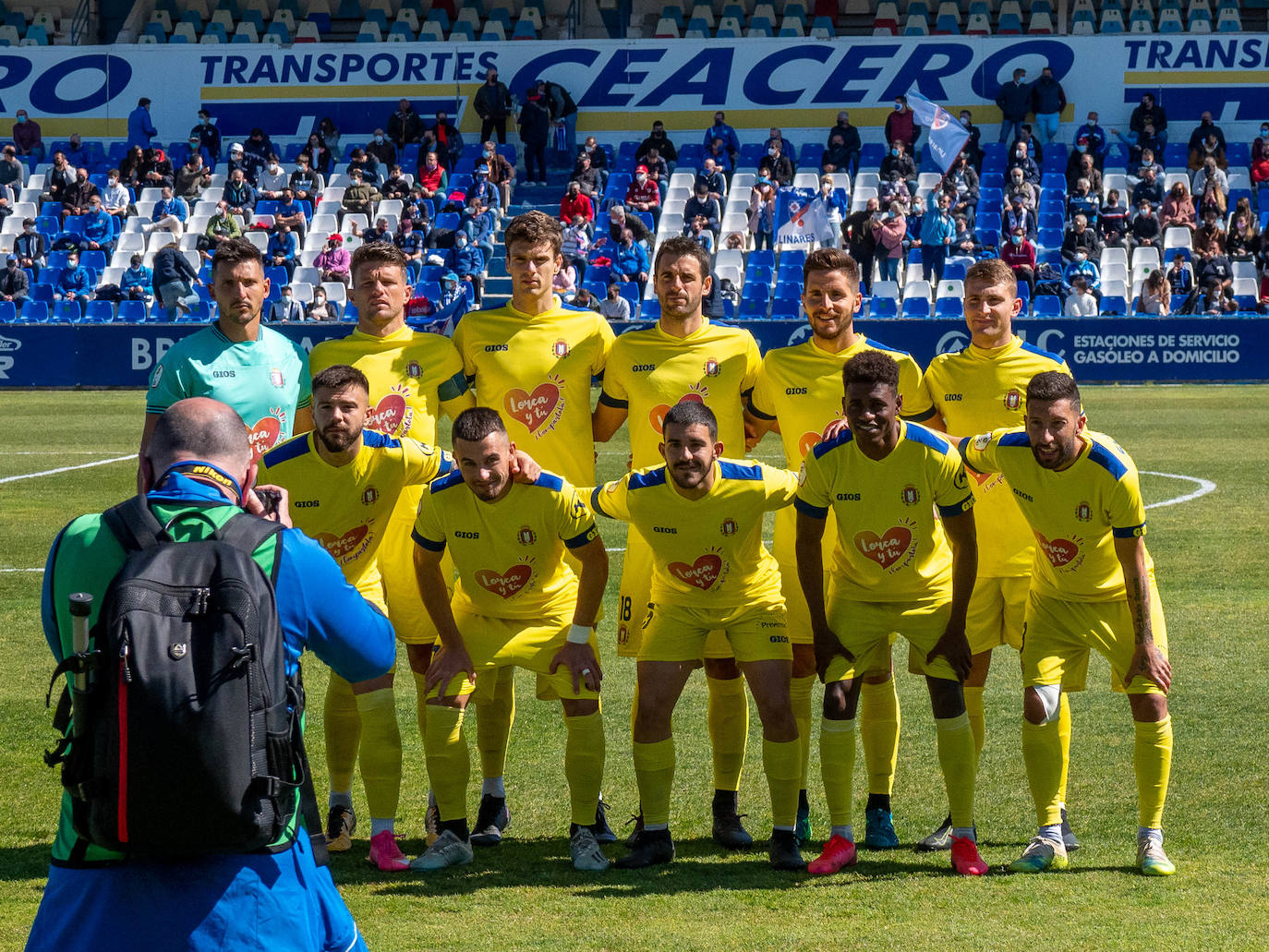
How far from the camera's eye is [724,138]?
106ft

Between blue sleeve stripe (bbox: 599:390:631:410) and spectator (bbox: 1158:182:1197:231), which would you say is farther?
spectator (bbox: 1158:182:1197:231)

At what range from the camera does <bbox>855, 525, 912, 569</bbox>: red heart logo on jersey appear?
562cm

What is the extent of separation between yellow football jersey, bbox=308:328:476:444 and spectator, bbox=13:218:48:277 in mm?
26828

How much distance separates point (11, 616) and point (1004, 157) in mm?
26902

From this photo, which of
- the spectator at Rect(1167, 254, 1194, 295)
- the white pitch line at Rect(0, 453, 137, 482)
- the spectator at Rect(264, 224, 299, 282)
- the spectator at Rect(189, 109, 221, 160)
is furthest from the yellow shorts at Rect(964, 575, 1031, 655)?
the spectator at Rect(189, 109, 221, 160)

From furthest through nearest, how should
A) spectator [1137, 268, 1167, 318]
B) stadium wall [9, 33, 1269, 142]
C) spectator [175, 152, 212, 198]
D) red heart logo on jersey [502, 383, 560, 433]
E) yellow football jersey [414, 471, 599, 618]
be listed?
1. stadium wall [9, 33, 1269, 142]
2. spectator [175, 152, 212, 198]
3. spectator [1137, 268, 1167, 318]
4. red heart logo on jersey [502, 383, 560, 433]
5. yellow football jersey [414, 471, 599, 618]

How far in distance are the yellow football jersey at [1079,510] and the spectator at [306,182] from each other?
2828 cm

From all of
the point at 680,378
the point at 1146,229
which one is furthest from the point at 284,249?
the point at 680,378

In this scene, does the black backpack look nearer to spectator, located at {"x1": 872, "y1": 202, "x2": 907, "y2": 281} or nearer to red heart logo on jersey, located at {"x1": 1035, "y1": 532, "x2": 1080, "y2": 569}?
red heart logo on jersey, located at {"x1": 1035, "y1": 532, "x2": 1080, "y2": 569}

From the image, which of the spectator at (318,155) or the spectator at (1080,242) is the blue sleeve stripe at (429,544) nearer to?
the spectator at (1080,242)

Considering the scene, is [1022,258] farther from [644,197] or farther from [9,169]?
[9,169]

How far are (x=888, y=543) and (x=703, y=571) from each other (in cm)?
71

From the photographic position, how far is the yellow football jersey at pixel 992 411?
6.23 m

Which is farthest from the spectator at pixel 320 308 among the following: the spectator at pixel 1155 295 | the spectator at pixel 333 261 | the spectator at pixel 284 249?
the spectator at pixel 1155 295
